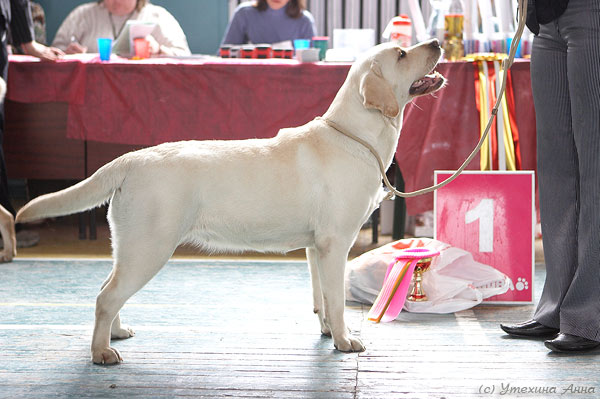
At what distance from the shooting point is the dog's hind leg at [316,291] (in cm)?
275

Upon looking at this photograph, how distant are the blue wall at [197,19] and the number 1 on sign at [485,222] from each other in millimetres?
5042

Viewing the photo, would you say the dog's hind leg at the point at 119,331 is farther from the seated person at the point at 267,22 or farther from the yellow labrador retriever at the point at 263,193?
the seated person at the point at 267,22

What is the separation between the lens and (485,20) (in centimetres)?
452

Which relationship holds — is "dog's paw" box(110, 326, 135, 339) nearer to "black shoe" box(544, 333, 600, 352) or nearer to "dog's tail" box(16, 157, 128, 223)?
"dog's tail" box(16, 157, 128, 223)

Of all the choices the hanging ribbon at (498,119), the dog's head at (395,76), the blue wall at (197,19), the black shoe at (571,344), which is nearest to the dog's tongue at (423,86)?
the dog's head at (395,76)

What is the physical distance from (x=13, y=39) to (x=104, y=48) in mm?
575

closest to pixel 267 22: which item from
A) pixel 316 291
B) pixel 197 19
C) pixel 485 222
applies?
pixel 197 19

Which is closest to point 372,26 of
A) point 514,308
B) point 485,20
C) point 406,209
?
point 485,20

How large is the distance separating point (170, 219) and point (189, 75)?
2283mm

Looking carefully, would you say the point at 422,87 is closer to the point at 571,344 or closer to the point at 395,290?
the point at 395,290

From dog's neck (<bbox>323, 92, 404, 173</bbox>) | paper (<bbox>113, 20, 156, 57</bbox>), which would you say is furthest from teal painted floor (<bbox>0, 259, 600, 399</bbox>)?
paper (<bbox>113, 20, 156, 57</bbox>)

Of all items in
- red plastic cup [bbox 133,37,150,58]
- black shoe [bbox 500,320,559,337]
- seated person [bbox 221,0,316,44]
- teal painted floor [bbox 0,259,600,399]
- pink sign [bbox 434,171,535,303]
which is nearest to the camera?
teal painted floor [bbox 0,259,600,399]

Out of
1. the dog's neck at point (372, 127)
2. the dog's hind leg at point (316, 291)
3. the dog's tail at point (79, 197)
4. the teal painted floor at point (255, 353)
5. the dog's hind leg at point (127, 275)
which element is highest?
the dog's neck at point (372, 127)

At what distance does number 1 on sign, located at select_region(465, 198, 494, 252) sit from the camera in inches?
131
